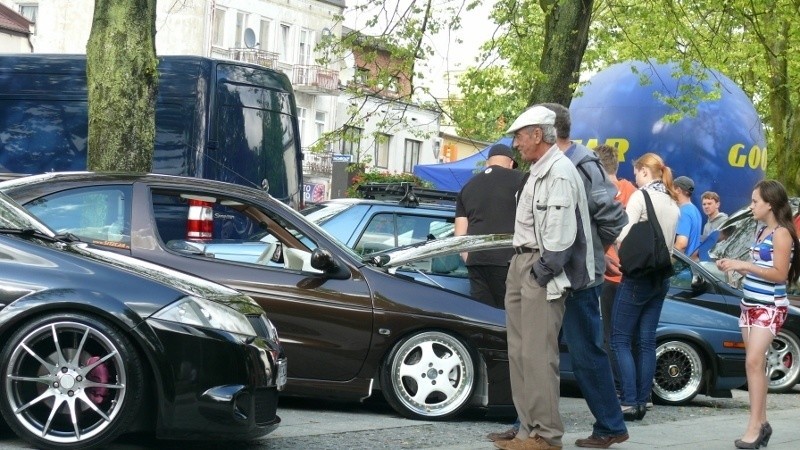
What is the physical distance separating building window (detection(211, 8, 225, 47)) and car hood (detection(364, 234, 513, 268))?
48.1 m

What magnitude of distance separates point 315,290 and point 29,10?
52.0m

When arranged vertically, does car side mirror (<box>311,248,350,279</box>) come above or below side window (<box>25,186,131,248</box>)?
below

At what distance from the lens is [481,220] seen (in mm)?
10766

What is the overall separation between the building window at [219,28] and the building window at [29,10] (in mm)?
7292

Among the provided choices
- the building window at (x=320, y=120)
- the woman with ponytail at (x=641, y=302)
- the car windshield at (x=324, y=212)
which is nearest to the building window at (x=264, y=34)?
the building window at (x=320, y=120)

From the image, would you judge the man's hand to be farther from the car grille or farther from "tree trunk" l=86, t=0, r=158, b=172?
"tree trunk" l=86, t=0, r=158, b=172

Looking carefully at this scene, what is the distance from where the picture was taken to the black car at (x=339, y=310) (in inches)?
367

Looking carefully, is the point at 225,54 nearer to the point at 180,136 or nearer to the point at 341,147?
the point at 341,147

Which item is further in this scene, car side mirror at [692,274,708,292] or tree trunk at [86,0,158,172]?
car side mirror at [692,274,708,292]

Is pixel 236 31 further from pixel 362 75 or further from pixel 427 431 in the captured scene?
pixel 427 431

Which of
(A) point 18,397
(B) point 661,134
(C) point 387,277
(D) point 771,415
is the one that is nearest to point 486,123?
(B) point 661,134

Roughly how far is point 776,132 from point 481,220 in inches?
1065

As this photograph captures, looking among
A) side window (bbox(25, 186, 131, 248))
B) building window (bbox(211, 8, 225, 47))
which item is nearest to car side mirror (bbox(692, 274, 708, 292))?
side window (bbox(25, 186, 131, 248))

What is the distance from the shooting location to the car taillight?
9945 millimetres
